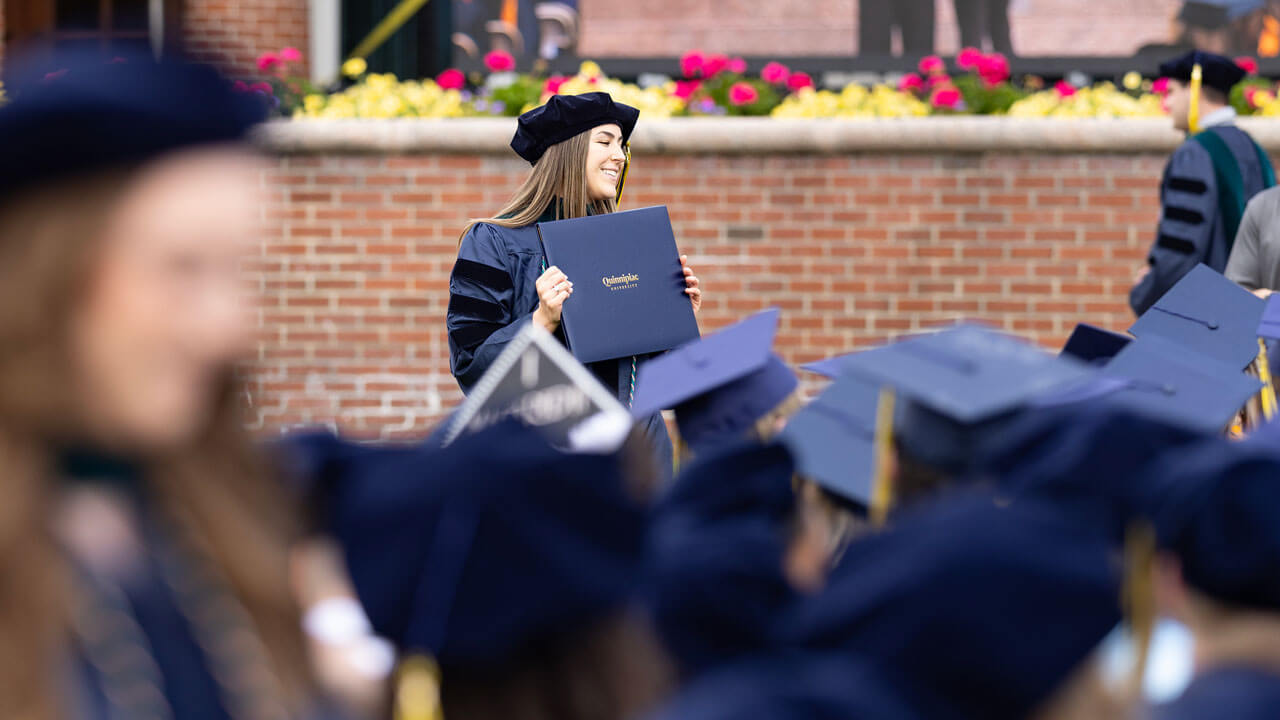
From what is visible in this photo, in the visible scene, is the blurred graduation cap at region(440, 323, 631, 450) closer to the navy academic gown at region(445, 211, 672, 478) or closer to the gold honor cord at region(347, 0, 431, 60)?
the navy academic gown at region(445, 211, 672, 478)

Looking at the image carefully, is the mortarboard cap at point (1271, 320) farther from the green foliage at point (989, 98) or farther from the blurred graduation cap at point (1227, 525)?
the green foliage at point (989, 98)

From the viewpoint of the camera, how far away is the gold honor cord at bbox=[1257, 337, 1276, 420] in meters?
3.62

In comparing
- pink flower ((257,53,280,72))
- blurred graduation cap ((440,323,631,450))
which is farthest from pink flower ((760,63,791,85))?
blurred graduation cap ((440,323,631,450))

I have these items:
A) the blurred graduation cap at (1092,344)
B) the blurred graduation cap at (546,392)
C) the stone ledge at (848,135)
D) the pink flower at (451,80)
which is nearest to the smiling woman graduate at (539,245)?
the blurred graduation cap at (1092,344)

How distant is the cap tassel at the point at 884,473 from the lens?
172cm

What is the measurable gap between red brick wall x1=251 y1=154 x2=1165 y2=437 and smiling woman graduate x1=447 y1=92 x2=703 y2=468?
288 centimetres

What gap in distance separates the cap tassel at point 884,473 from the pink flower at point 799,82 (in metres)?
5.60

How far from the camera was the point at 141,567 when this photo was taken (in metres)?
0.95

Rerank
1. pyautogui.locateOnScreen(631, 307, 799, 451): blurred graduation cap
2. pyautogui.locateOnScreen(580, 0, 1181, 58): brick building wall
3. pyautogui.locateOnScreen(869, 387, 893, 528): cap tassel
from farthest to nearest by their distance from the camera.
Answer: pyautogui.locateOnScreen(580, 0, 1181, 58): brick building wall < pyautogui.locateOnScreen(631, 307, 799, 451): blurred graduation cap < pyautogui.locateOnScreen(869, 387, 893, 528): cap tassel

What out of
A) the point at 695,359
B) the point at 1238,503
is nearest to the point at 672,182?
the point at 695,359

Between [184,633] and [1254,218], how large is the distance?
4.86 m

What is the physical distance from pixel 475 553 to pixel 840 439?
3.97 feet

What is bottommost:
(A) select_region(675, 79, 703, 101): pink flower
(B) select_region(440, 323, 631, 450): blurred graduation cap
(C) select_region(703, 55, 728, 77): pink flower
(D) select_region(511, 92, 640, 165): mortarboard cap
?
(B) select_region(440, 323, 631, 450): blurred graduation cap

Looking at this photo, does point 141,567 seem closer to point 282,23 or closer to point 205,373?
point 205,373
